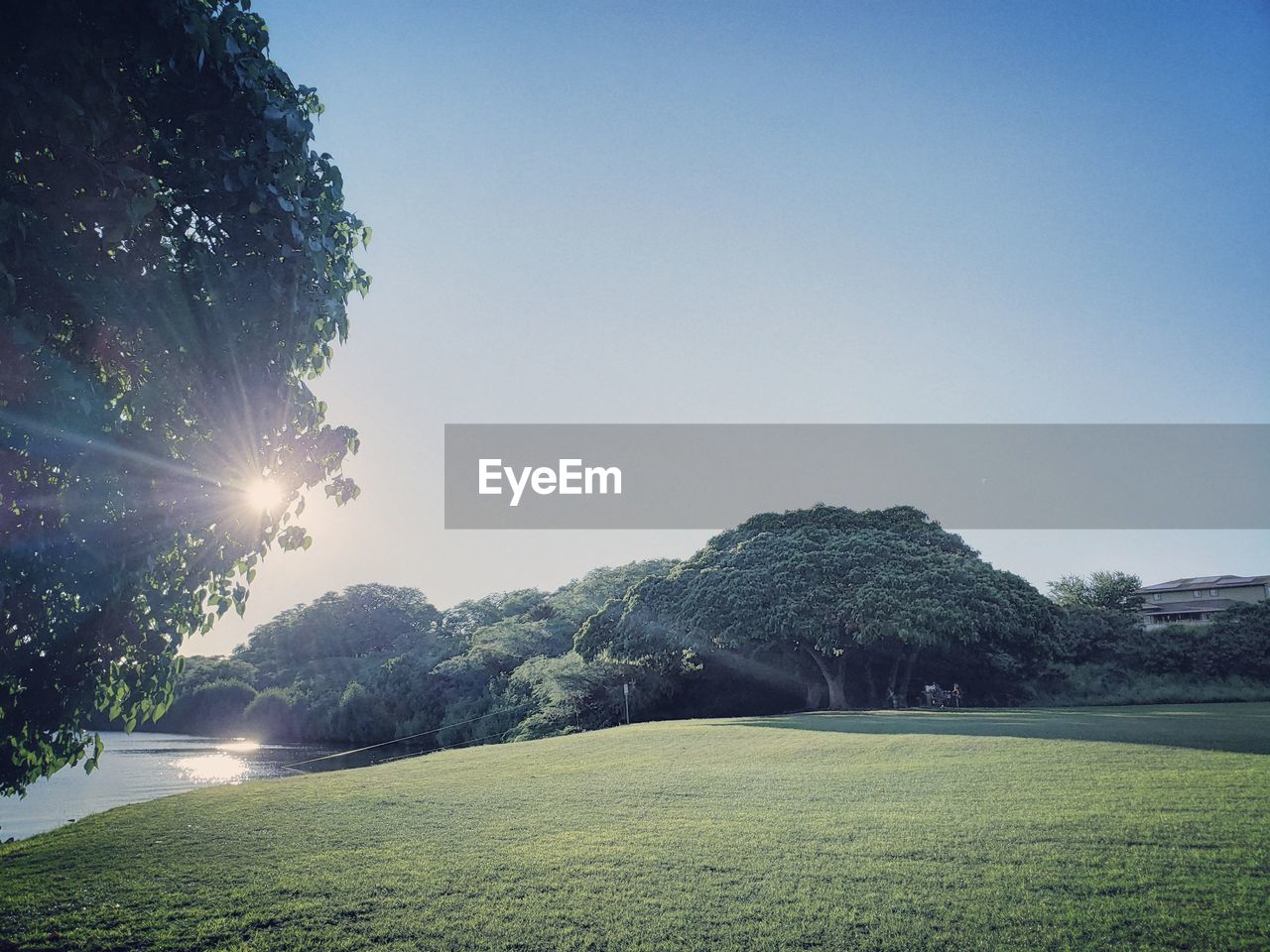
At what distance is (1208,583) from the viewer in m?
66.3

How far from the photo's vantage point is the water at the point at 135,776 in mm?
14266

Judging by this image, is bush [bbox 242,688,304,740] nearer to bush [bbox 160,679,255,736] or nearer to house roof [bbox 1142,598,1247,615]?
bush [bbox 160,679,255,736]

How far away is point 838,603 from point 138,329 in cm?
2673

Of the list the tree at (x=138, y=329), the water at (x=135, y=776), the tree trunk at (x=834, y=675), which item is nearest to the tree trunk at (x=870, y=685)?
the tree trunk at (x=834, y=675)

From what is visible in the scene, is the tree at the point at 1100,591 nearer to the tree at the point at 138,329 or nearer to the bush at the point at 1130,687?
the bush at the point at 1130,687

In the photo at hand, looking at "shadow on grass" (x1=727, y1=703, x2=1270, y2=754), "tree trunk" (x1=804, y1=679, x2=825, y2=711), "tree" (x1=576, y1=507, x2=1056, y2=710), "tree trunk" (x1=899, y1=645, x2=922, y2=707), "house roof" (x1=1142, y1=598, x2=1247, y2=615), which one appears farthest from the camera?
"house roof" (x1=1142, y1=598, x2=1247, y2=615)

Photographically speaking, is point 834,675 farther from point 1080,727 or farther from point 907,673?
point 1080,727

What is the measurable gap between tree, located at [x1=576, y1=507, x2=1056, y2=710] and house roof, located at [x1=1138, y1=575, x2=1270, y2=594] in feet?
139

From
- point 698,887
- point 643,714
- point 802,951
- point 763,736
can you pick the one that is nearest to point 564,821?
point 698,887

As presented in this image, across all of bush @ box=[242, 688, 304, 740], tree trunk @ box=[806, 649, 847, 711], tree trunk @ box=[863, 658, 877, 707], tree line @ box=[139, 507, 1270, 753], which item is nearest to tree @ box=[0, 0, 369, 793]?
tree line @ box=[139, 507, 1270, 753]

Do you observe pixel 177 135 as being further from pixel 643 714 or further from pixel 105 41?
pixel 643 714

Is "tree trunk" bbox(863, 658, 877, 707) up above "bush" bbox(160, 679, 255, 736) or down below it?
above

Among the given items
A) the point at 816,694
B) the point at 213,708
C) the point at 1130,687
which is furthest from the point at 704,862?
the point at 213,708

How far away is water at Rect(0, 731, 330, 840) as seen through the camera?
14.3m
